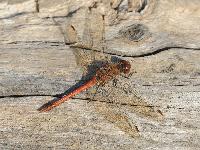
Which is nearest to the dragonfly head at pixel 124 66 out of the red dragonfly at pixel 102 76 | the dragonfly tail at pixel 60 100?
the red dragonfly at pixel 102 76

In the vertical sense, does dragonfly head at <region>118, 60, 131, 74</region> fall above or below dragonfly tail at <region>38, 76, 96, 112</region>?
above

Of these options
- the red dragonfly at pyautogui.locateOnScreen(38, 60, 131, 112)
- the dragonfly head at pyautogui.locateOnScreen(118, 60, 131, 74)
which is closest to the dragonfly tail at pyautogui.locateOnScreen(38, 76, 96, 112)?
the red dragonfly at pyautogui.locateOnScreen(38, 60, 131, 112)

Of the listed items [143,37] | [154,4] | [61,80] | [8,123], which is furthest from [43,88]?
[154,4]

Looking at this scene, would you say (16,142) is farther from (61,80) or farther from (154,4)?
(154,4)

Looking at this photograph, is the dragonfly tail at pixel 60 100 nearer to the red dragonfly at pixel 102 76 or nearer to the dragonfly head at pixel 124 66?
the red dragonfly at pixel 102 76

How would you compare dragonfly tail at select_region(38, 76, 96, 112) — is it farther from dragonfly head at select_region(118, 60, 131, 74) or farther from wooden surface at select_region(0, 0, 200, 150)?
dragonfly head at select_region(118, 60, 131, 74)

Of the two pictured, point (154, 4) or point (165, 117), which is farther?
point (154, 4)
